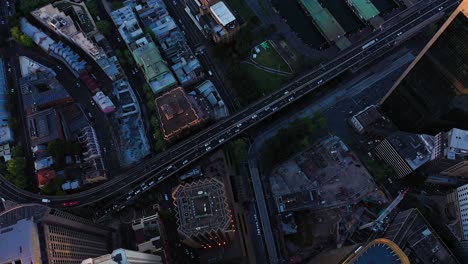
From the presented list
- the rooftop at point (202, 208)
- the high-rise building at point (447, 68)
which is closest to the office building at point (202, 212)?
the rooftop at point (202, 208)

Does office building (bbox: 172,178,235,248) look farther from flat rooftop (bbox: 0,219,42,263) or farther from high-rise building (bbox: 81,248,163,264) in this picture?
flat rooftop (bbox: 0,219,42,263)

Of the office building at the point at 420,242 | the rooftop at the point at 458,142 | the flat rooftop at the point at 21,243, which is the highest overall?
the flat rooftop at the point at 21,243

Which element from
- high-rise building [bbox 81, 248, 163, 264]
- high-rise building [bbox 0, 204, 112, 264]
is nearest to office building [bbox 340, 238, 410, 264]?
high-rise building [bbox 81, 248, 163, 264]

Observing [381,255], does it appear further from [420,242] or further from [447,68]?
[447,68]

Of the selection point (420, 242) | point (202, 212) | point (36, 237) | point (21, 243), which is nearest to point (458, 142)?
point (420, 242)

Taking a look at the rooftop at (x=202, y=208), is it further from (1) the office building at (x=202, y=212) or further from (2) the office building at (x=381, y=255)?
(2) the office building at (x=381, y=255)
